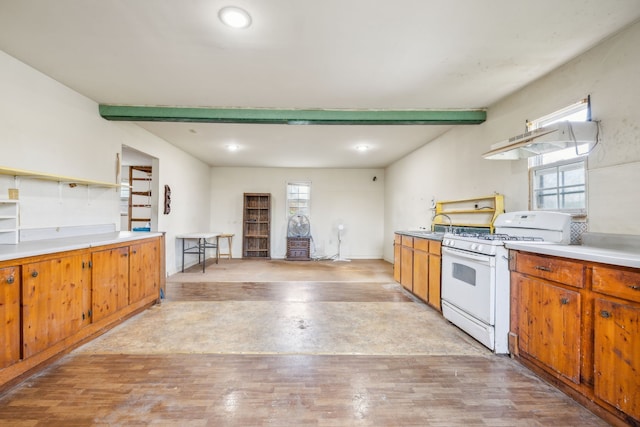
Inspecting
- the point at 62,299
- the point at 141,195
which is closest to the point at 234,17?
the point at 62,299

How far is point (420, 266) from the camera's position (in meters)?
A: 3.56

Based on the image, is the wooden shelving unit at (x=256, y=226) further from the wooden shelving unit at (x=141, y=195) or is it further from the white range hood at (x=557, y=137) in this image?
the white range hood at (x=557, y=137)

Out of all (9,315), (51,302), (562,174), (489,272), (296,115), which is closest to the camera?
(9,315)

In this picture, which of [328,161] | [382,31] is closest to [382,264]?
[328,161]

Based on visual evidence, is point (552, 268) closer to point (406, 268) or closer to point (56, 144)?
point (406, 268)

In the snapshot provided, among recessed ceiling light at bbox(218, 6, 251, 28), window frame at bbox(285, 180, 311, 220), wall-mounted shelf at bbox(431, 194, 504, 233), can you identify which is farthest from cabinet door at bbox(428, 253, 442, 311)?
window frame at bbox(285, 180, 311, 220)

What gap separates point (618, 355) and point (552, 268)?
22.1 inches

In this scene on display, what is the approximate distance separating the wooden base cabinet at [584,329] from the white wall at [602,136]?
659 mm

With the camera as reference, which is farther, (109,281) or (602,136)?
(109,281)

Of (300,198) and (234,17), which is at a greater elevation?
(234,17)

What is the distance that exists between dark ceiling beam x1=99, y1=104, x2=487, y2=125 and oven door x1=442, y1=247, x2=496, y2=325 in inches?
68.2

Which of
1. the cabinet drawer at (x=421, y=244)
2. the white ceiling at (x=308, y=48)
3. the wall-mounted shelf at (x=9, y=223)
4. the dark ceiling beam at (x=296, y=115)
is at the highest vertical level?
the white ceiling at (x=308, y=48)

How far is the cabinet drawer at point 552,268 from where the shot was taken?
1.66 m

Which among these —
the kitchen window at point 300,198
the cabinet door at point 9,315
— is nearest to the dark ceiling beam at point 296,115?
the cabinet door at point 9,315
